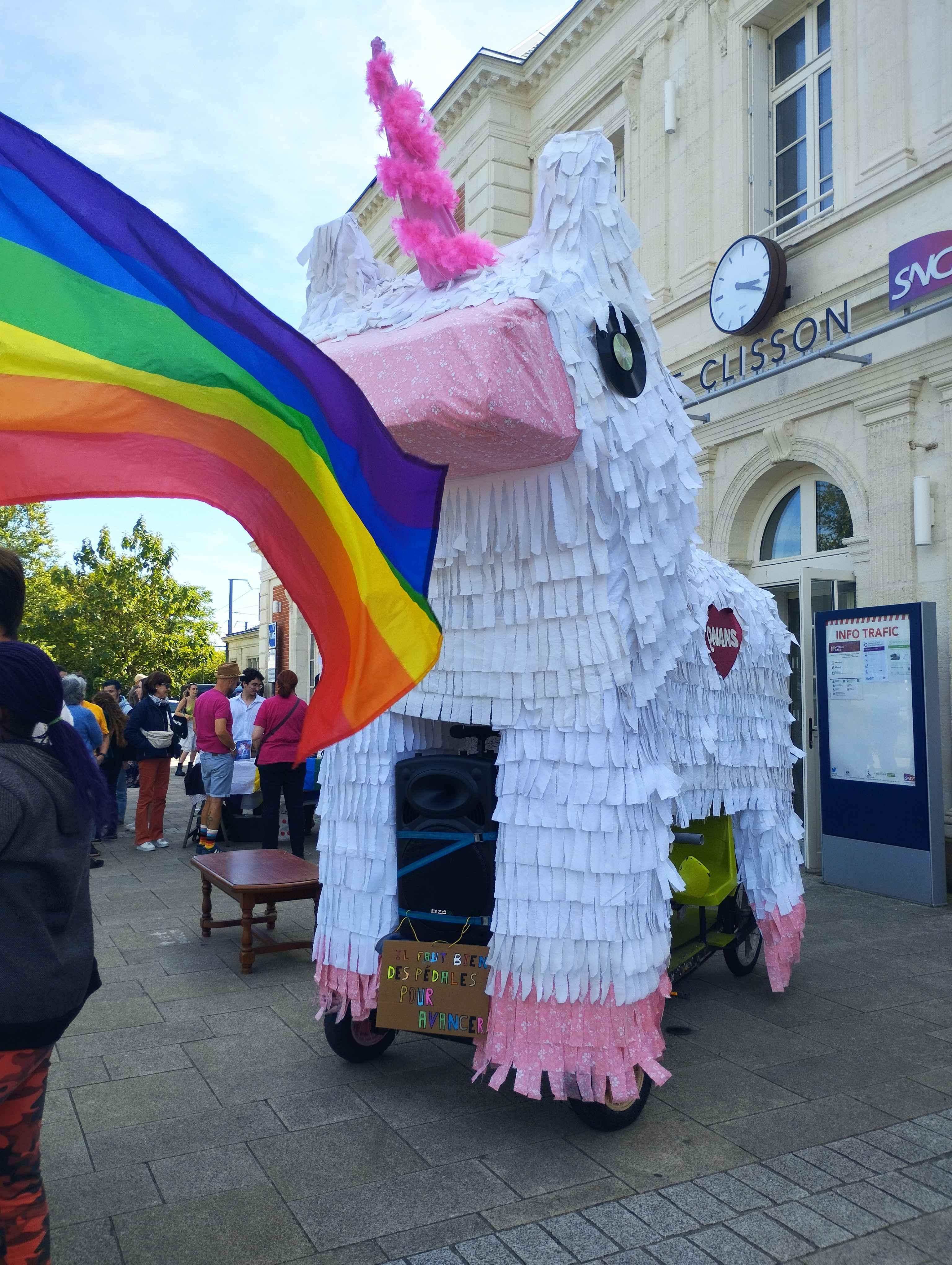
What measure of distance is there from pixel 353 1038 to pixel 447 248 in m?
2.66

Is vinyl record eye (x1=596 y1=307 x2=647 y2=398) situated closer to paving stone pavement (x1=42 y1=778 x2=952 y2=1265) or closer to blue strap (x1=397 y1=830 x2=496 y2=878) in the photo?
blue strap (x1=397 y1=830 x2=496 y2=878)

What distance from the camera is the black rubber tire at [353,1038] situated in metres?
3.42

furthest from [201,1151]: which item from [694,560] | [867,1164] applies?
[694,560]

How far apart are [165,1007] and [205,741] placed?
414cm

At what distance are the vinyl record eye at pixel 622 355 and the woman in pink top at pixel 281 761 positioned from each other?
452 centimetres

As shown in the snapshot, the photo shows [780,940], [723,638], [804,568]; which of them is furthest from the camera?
[804,568]

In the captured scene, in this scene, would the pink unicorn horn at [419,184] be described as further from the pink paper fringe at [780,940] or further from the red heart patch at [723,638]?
the pink paper fringe at [780,940]

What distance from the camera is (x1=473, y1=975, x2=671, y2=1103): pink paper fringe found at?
279 cm

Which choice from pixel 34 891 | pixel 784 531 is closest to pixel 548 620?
pixel 34 891

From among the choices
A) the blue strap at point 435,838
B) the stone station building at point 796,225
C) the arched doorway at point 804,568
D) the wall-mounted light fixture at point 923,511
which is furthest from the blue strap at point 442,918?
the wall-mounted light fixture at point 923,511

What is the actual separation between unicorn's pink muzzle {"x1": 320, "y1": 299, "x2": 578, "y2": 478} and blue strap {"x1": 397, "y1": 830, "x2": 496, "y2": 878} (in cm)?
113

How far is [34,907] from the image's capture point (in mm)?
1893

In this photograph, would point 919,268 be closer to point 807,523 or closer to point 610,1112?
point 807,523

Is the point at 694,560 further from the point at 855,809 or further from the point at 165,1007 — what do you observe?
the point at 855,809
